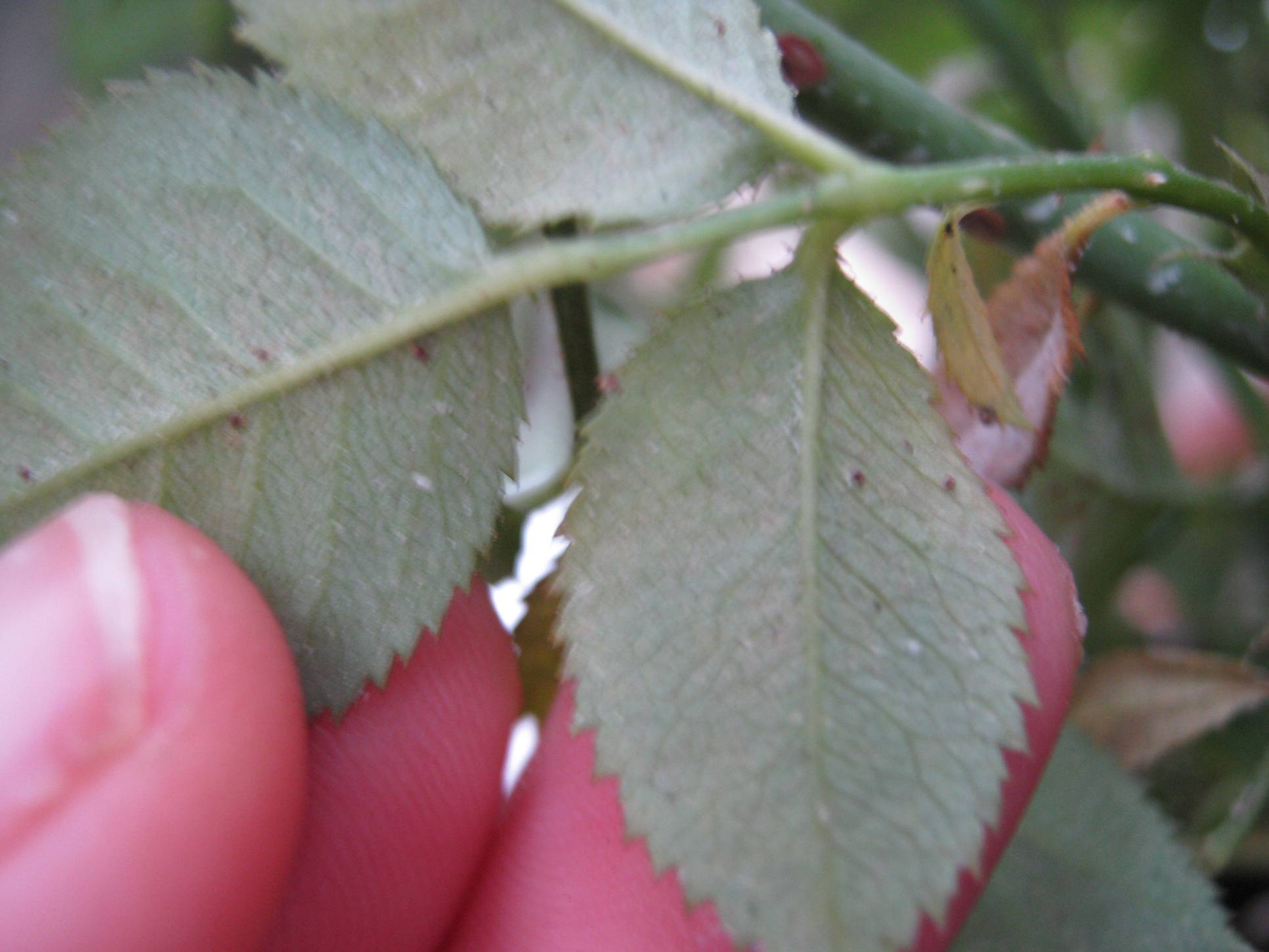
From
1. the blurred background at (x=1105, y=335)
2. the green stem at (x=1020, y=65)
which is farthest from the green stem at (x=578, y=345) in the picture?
the green stem at (x=1020, y=65)

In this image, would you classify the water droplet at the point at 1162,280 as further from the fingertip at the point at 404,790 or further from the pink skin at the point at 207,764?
the fingertip at the point at 404,790

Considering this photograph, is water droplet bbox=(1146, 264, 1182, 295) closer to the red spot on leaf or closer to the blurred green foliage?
the red spot on leaf

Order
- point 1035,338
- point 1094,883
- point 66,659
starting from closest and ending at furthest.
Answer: point 66,659 → point 1035,338 → point 1094,883

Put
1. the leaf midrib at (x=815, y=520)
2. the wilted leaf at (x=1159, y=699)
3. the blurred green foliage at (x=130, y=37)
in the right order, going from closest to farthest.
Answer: the leaf midrib at (x=815, y=520) → the wilted leaf at (x=1159, y=699) → the blurred green foliage at (x=130, y=37)

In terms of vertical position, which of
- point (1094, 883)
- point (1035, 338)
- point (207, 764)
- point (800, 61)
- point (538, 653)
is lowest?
point (1094, 883)

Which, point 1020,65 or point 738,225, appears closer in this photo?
point 738,225

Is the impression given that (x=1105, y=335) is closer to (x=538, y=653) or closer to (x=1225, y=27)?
(x=1225, y=27)

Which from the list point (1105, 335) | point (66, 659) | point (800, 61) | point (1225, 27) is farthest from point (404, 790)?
point (1225, 27)

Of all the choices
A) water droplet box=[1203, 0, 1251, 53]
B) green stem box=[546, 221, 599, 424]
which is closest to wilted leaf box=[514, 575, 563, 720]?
green stem box=[546, 221, 599, 424]
